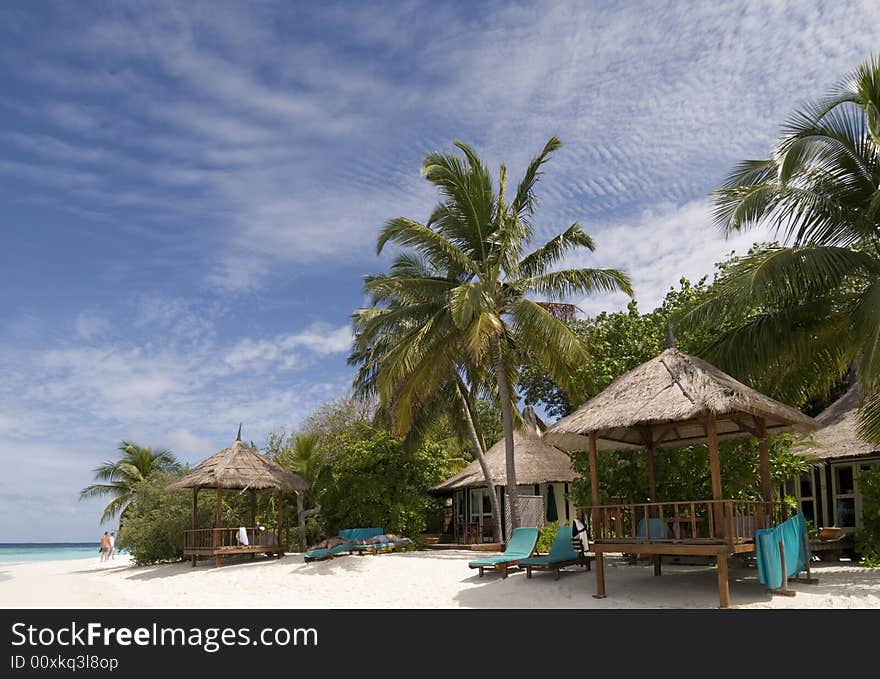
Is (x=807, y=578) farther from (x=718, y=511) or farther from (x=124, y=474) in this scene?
(x=124, y=474)

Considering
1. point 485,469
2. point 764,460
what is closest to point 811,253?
point 764,460

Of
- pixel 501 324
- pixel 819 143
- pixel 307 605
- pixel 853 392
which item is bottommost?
pixel 307 605

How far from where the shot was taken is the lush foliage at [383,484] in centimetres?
2197

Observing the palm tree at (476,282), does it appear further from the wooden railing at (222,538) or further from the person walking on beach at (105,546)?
the person walking on beach at (105,546)

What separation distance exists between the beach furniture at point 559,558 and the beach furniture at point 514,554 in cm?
29

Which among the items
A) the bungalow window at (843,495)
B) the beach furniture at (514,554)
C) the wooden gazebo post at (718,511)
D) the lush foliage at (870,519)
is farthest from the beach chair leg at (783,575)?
the bungalow window at (843,495)

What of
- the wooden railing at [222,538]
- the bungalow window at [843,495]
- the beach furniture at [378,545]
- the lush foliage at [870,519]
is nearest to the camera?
the lush foliage at [870,519]

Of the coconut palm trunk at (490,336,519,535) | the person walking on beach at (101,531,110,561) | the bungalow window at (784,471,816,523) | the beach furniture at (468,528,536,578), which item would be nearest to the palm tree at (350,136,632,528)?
the coconut palm trunk at (490,336,519,535)

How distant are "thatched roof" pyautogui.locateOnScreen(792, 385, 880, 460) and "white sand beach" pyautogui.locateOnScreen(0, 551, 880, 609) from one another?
2.69m
